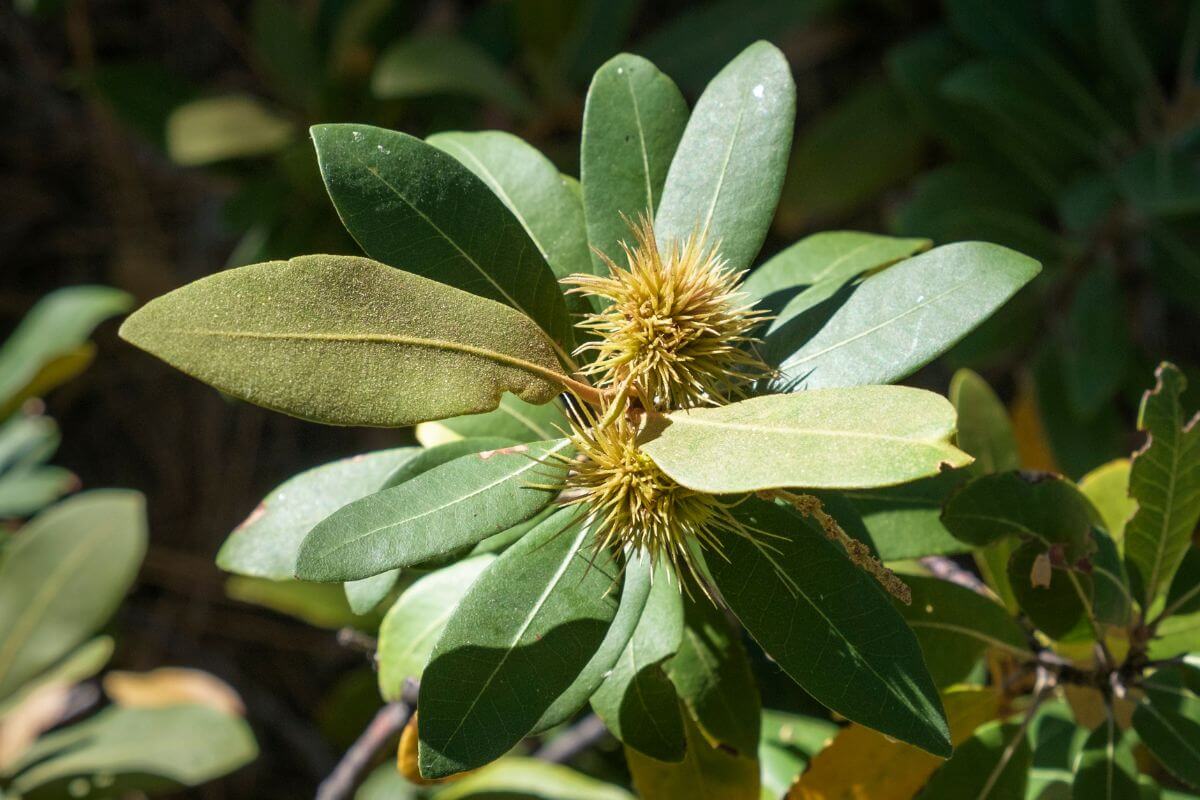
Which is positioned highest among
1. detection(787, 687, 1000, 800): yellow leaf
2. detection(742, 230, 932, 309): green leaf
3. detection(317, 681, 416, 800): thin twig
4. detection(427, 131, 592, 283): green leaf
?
detection(427, 131, 592, 283): green leaf

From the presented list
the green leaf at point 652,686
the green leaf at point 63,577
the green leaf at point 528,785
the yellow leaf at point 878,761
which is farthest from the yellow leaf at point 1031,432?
the green leaf at point 63,577

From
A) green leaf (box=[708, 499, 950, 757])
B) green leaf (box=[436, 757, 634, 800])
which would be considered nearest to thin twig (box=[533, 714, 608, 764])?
green leaf (box=[436, 757, 634, 800])

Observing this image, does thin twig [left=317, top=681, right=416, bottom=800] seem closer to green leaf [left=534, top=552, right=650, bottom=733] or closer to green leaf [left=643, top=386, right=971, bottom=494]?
green leaf [left=534, top=552, right=650, bottom=733]

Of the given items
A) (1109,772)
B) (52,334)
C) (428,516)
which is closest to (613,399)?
(428,516)

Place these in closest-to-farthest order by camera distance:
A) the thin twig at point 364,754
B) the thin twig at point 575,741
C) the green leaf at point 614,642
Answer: the green leaf at point 614,642
the thin twig at point 364,754
the thin twig at point 575,741

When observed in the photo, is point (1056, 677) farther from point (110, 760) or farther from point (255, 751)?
point (110, 760)

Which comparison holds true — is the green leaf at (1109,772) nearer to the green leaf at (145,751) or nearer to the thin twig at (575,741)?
the thin twig at (575,741)
